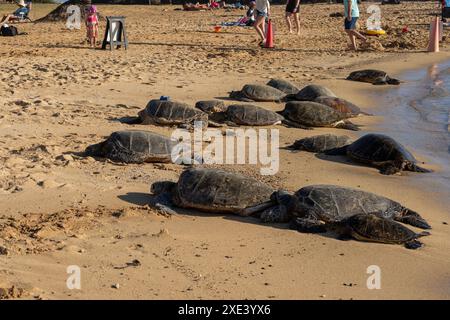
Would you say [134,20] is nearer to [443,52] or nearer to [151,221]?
[443,52]

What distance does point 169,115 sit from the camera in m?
9.34

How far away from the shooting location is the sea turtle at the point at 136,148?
24.7 feet

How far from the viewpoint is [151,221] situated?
5988 millimetres

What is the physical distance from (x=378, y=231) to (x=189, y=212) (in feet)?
5.51

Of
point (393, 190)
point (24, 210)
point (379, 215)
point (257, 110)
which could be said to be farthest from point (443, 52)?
point (24, 210)

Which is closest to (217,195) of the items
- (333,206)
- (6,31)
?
(333,206)

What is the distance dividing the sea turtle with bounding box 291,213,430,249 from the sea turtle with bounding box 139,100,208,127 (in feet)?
13.2

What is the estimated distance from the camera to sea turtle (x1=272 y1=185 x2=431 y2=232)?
19.6ft

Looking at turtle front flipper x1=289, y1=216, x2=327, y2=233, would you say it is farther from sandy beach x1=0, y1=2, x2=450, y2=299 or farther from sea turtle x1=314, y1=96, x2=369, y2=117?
sea turtle x1=314, y1=96, x2=369, y2=117

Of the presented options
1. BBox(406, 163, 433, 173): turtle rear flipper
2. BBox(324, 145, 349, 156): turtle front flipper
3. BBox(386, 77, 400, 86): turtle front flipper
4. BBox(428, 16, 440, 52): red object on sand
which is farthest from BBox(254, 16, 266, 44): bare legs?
BBox(406, 163, 433, 173): turtle rear flipper

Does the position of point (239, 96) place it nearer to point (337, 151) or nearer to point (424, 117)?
point (424, 117)

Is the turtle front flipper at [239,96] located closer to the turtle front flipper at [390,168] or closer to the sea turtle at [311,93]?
the sea turtle at [311,93]

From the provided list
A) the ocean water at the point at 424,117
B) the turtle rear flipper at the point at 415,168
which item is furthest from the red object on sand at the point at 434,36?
the turtle rear flipper at the point at 415,168

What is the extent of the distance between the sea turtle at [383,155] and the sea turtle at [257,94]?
3.32 m
